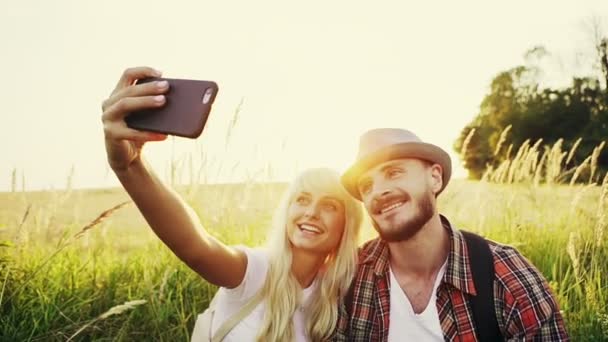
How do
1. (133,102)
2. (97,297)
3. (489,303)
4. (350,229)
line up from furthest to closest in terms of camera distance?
1. (97,297)
2. (350,229)
3. (489,303)
4. (133,102)

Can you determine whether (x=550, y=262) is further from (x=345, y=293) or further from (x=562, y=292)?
(x=345, y=293)

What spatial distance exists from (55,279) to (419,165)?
251 centimetres

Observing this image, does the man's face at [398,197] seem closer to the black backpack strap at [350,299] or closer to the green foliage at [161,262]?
the black backpack strap at [350,299]

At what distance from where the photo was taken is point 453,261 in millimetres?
2658

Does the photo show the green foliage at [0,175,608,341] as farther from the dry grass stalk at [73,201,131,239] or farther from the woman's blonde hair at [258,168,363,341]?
the woman's blonde hair at [258,168,363,341]

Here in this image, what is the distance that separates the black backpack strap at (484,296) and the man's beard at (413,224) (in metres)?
0.27

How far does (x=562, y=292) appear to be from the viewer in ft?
12.0

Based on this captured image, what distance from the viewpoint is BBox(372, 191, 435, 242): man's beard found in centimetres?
272

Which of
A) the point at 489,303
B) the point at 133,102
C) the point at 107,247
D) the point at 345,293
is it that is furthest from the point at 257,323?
the point at 107,247

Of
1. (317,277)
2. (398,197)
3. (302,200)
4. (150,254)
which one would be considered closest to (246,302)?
(317,277)

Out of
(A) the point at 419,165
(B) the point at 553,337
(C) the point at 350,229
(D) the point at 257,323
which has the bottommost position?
(D) the point at 257,323

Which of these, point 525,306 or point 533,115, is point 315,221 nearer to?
point 525,306

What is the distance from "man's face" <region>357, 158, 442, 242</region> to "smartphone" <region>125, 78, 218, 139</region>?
1.33m

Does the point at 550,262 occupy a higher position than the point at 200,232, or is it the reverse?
the point at 200,232
